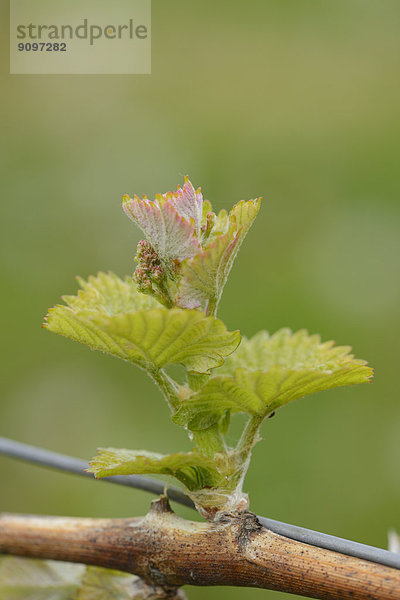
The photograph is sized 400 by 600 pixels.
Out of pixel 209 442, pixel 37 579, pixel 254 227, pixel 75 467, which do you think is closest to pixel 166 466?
pixel 209 442

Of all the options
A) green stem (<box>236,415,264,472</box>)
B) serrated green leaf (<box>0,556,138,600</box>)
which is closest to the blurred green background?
serrated green leaf (<box>0,556,138,600</box>)

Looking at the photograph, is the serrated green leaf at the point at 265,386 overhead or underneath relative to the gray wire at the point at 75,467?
overhead

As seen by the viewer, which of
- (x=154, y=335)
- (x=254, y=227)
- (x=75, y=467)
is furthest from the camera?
(x=254, y=227)

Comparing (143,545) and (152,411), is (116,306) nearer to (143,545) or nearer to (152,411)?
(143,545)

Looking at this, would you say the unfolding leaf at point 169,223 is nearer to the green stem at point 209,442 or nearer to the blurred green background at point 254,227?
the green stem at point 209,442

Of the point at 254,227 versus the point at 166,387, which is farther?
the point at 254,227

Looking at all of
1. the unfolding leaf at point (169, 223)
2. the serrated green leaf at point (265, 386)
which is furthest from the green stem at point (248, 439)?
the unfolding leaf at point (169, 223)

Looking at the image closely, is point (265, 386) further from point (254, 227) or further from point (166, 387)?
point (254, 227)
